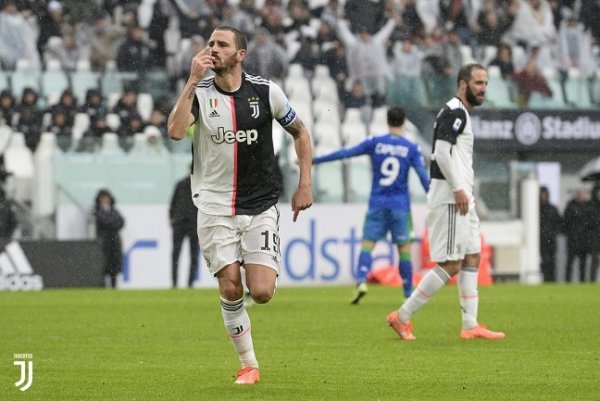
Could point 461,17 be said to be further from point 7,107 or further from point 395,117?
point 395,117

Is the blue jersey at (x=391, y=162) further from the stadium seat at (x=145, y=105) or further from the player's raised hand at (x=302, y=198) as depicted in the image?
the stadium seat at (x=145, y=105)

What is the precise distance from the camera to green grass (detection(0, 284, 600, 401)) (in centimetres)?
804

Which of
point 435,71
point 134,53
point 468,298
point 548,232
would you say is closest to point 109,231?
point 134,53

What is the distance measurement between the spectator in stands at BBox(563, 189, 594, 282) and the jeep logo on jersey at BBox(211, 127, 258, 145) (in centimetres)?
1877

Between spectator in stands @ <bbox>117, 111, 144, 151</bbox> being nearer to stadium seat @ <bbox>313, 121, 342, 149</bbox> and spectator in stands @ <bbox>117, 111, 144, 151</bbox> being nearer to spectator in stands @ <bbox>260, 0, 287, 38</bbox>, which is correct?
stadium seat @ <bbox>313, 121, 342, 149</bbox>

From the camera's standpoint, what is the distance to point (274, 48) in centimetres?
2564

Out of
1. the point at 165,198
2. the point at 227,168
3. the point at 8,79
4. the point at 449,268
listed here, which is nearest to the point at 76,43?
the point at 8,79

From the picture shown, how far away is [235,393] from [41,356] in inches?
116

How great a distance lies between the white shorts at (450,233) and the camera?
454 inches

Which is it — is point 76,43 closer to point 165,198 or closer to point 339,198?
point 165,198

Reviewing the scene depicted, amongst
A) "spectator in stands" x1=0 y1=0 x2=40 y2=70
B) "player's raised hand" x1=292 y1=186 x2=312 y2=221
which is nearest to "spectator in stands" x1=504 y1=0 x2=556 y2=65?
"spectator in stands" x1=0 y1=0 x2=40 y2=70

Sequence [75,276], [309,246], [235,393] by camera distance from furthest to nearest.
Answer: [309,246]
[75,276]
[235,393]

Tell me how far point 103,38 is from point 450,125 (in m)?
14.8

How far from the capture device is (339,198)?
79.1 ft
